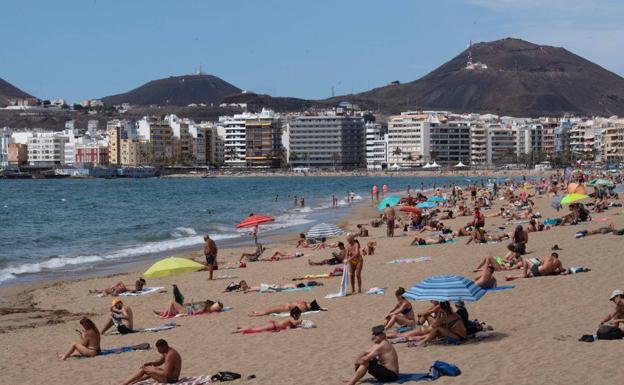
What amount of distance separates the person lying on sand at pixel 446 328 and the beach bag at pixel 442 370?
1.43 metres

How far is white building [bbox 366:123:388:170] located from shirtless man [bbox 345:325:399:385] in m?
144

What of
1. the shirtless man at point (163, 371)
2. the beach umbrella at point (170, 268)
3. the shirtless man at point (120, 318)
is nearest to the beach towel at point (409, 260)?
the beach umbrella at point (170, 268)

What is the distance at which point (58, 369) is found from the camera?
10.9m

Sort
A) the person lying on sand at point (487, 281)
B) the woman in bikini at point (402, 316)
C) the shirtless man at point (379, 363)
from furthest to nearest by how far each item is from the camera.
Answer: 1. the person lying on sand at point (487, 281)
2. the woman in bikini at point (402, 316)
3. the shirtless man at point (379, 363)

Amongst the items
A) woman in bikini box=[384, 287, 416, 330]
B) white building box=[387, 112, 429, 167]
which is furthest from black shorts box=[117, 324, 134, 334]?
white building box=[387, 112, 429, 167]

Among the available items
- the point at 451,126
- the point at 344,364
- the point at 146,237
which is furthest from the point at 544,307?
the point at 451,126

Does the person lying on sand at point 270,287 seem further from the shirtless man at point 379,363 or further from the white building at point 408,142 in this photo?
the white building at point 408,142

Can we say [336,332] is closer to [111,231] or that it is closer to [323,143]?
[111,231]

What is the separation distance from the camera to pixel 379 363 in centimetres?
905

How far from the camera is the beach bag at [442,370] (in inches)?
353

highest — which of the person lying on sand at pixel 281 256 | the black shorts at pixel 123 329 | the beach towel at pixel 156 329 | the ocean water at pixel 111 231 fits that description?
the black shorts at pixel 123 329

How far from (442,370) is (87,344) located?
4.57 meters

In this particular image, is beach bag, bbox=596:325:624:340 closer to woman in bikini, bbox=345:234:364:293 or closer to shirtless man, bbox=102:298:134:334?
woman in bikini, bbox=345:234:364:293

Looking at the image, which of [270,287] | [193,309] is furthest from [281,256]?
[193,309]
